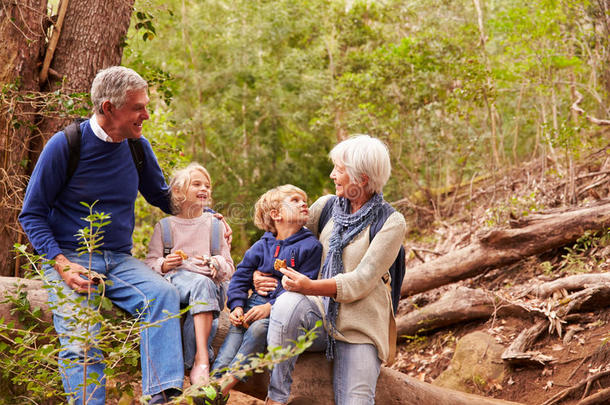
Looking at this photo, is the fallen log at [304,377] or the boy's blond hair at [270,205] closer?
the fallen log at [304,377]

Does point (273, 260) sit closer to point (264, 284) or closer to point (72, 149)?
point (264, 284)

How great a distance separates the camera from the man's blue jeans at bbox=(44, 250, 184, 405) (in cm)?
267

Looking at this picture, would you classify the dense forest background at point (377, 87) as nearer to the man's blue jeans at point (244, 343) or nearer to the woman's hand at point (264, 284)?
the woman's hand at point (264, 284)

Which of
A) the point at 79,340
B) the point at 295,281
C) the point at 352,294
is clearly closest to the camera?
the point at 79,340

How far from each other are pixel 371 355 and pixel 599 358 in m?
2.18

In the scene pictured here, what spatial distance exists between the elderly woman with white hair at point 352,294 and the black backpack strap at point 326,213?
0.58 feet

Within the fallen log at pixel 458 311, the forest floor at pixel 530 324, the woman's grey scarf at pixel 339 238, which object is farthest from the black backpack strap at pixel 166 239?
the fallen log at pixel 458 311

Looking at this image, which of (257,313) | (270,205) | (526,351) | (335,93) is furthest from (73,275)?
(335,93)

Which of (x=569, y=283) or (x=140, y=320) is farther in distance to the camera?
(x=569, y=283)

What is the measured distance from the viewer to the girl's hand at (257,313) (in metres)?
2.92

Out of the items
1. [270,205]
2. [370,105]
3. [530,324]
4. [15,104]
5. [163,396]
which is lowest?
[530,324]

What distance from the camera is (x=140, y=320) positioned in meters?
2.89

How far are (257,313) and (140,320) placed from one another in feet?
1.86

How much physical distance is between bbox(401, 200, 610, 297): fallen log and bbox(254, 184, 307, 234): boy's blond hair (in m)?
3.17
